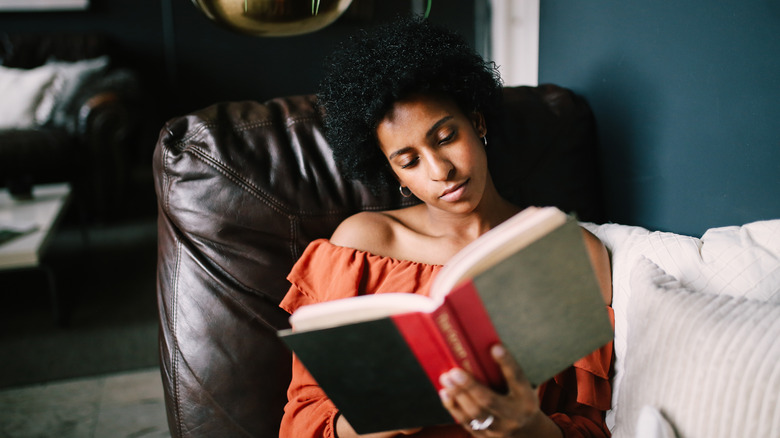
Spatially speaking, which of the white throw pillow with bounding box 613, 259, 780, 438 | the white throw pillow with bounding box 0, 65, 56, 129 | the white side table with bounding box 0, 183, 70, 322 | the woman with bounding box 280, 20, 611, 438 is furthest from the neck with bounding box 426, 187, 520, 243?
the white throw pillow with bounding box 0, 65, 56, 129

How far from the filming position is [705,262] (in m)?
0.92

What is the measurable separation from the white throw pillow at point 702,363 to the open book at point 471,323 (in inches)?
4.1

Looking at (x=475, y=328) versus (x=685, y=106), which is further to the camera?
(x=685, y=106)

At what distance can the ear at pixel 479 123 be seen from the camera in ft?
4.18

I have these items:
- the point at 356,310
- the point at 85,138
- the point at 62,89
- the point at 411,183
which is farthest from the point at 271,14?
the point at 62,89

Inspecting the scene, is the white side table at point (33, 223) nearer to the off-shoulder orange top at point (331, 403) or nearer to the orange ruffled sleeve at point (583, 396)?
the off-shoulder orange top at point (331, 403)

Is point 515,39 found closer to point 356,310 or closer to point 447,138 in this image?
point 447,138

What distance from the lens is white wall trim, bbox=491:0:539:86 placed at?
7.21ft

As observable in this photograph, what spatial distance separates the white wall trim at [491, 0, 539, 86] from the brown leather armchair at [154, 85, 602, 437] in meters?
0.95

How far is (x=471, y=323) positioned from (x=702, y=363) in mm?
306

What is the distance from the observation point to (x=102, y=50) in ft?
14.3

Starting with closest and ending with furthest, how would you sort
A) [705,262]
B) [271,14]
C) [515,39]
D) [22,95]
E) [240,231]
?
[271,14], [705,262], [240,231], [515,39], [22,95]

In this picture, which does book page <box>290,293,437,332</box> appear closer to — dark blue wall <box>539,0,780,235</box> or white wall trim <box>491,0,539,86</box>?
dark blue wall <box>539,0,780,235</box>

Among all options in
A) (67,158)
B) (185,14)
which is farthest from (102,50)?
(67,158)
